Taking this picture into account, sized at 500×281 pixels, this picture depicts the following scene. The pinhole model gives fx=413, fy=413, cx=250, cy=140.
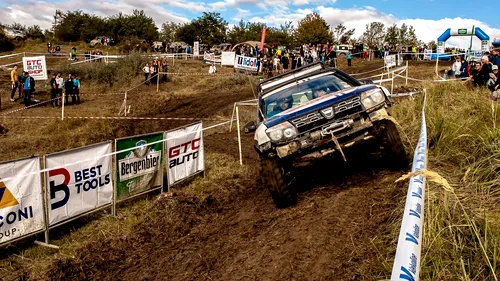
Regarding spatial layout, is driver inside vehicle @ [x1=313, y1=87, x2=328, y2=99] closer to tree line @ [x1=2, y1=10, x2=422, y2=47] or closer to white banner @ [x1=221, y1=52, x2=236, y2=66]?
white banner @ [x1=221, y1=52, x2=236, y2=66]

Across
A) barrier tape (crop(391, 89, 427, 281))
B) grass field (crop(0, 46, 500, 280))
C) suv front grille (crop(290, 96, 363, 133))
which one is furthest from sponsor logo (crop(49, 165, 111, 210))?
barrier tape (crop(391, 89, 427, 281))

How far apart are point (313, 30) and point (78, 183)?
231ft

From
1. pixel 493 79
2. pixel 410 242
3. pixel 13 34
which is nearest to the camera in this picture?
pixel 410 242

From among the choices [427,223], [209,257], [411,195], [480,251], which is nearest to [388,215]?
[427,223]

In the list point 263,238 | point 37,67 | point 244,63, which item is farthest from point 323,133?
point 37,67

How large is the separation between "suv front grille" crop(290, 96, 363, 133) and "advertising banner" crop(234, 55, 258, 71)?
19.7 metres

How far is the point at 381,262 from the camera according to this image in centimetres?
340

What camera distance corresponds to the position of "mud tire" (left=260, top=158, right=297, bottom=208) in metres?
5.48

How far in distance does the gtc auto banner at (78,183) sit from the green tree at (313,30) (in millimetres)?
64861

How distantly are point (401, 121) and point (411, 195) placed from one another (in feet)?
20.4

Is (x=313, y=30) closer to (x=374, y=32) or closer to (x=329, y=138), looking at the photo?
(x=374, y=32)

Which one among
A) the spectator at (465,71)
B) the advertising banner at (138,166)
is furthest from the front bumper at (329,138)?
the spectator at (465,71)

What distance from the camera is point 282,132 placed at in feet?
17.8

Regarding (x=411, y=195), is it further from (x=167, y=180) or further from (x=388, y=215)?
(x=167, y=180)
